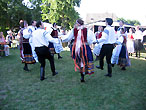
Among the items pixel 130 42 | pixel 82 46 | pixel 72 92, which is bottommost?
pixel 72 92

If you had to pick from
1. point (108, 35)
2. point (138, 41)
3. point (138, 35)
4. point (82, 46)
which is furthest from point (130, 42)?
point (82, 46)

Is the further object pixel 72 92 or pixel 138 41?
pixel 138 41

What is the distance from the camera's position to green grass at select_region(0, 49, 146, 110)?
3023 millimetres

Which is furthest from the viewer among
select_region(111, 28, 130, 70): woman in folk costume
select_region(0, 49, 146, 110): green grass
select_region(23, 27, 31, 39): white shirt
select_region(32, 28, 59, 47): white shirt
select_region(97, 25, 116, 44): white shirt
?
select_region(111, 28, 130, 70): woman in folk costume

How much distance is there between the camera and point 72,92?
3.67 m

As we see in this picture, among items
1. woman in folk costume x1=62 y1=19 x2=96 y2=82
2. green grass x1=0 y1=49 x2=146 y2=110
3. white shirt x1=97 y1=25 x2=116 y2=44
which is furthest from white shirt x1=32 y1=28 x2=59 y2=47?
white shirt x1=97 y1=25 x2=116 y2=44

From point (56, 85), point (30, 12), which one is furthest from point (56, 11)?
point (56, 85)

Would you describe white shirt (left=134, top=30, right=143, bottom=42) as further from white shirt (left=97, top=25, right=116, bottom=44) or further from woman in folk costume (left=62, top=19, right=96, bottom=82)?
woman in folk costume (left=62, top=19, right=96, bottom=82)

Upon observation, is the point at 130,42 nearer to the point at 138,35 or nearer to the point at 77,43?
the point at 138,35

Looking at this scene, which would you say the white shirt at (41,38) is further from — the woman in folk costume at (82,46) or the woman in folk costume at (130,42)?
the woman in folk costume at (130,42)

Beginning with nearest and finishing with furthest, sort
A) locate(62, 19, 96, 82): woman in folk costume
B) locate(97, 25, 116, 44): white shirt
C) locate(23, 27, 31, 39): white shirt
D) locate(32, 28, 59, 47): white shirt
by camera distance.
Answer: locate(62, 19, 96, 82): woman in folk costume
locate(32, 28, 59, 47): white shirt
locate(97, 25, 116, 44): white shirt
locate(23, 27, 31, 39): white shirt

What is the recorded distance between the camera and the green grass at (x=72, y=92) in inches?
119

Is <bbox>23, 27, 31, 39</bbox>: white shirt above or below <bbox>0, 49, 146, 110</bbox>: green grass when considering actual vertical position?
above

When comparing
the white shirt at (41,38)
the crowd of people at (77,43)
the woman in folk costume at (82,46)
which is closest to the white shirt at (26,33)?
the crowd of people at (77,43)
